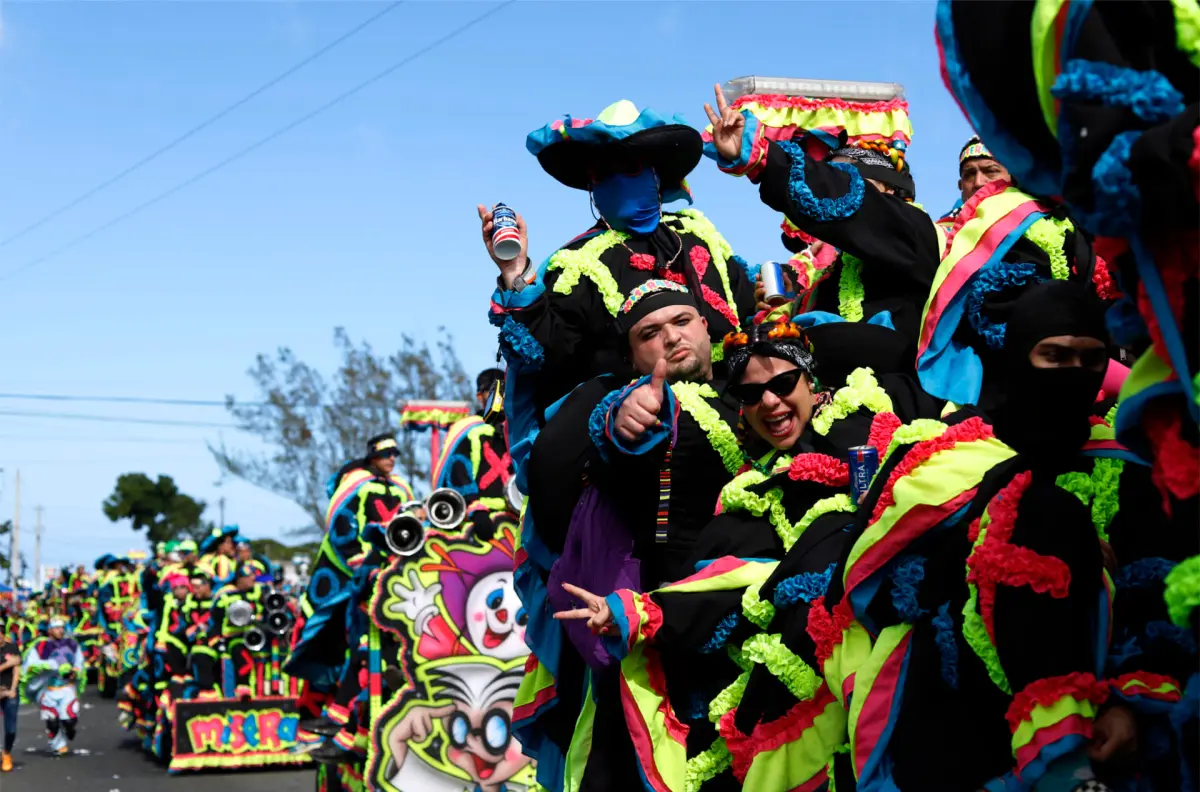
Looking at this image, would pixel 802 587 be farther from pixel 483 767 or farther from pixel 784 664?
pixel 483 767

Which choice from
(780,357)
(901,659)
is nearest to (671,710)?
(780,357)

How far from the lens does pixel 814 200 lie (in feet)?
13.8

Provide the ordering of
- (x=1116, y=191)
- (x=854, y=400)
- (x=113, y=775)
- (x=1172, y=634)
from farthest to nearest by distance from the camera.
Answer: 1. (x=113, y=775)
2. (x=854, y=400)
3. (x=1172, y=634)
4. (x=1116, y=191)

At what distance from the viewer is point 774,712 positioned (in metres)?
3.44

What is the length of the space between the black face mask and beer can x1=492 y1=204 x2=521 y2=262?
103 inches

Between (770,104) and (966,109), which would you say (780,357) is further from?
(770,104)

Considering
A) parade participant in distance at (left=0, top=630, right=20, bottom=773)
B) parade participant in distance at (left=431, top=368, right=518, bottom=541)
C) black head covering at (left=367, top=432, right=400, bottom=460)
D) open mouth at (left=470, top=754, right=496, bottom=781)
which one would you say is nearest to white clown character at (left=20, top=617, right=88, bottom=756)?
parade participant in distance at (left=0, top=630, right=20, bottom=773)

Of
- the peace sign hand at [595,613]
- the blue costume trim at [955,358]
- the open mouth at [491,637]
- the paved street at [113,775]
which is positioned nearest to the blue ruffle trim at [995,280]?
the blue costume trim at [955,358]

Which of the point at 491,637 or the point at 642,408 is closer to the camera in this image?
the point at 642,408

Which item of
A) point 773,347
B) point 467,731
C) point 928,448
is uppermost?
point 773,347

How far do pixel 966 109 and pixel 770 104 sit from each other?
328cm

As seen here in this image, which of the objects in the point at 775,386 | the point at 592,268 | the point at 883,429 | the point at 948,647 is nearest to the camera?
the point at 948,647

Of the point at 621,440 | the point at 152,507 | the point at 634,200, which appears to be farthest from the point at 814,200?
the point at 152,507

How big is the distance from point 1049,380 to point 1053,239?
1355mm
